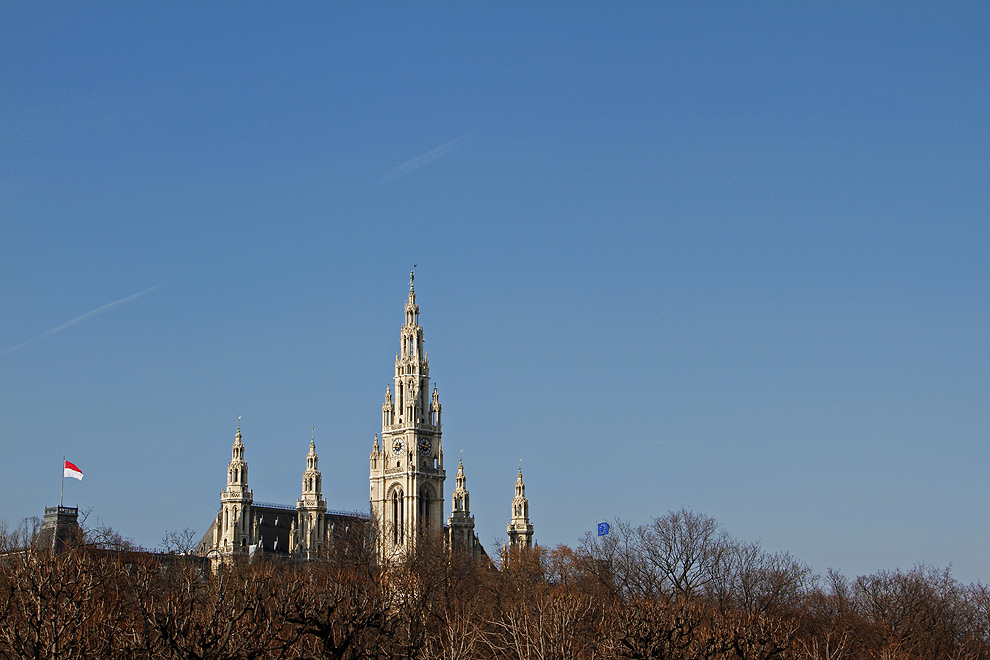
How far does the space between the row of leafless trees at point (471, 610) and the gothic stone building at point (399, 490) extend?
17.6 metres

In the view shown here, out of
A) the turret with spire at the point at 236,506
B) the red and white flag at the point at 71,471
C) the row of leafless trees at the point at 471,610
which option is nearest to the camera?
the row of leafless trees at the point at 471,610

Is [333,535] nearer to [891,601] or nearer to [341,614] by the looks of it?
[891,601]

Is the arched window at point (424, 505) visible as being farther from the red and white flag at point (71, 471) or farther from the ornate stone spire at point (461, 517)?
the red and white flag at point (71, 471)

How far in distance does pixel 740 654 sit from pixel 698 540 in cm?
6085

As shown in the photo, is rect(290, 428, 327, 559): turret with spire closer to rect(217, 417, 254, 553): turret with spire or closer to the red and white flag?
rect(217, 417, 254, 553): turret with spire

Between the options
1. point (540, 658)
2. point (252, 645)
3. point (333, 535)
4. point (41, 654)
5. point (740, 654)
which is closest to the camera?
point (41, 654)

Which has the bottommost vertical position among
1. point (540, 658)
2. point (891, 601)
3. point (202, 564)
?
point (540, 658)

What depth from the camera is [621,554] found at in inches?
4609

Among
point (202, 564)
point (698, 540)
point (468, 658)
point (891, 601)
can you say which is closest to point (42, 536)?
point (202, 564)

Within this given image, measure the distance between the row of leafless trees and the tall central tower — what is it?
953 inches

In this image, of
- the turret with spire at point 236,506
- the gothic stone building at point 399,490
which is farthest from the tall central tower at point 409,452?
the turret with spire at point 236,506

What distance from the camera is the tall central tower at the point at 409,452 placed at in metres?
166

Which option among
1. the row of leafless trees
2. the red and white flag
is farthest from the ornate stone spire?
the red and white flag

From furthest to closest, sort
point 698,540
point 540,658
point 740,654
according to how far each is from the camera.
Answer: point 698,540, point 740,654, point 540,658
